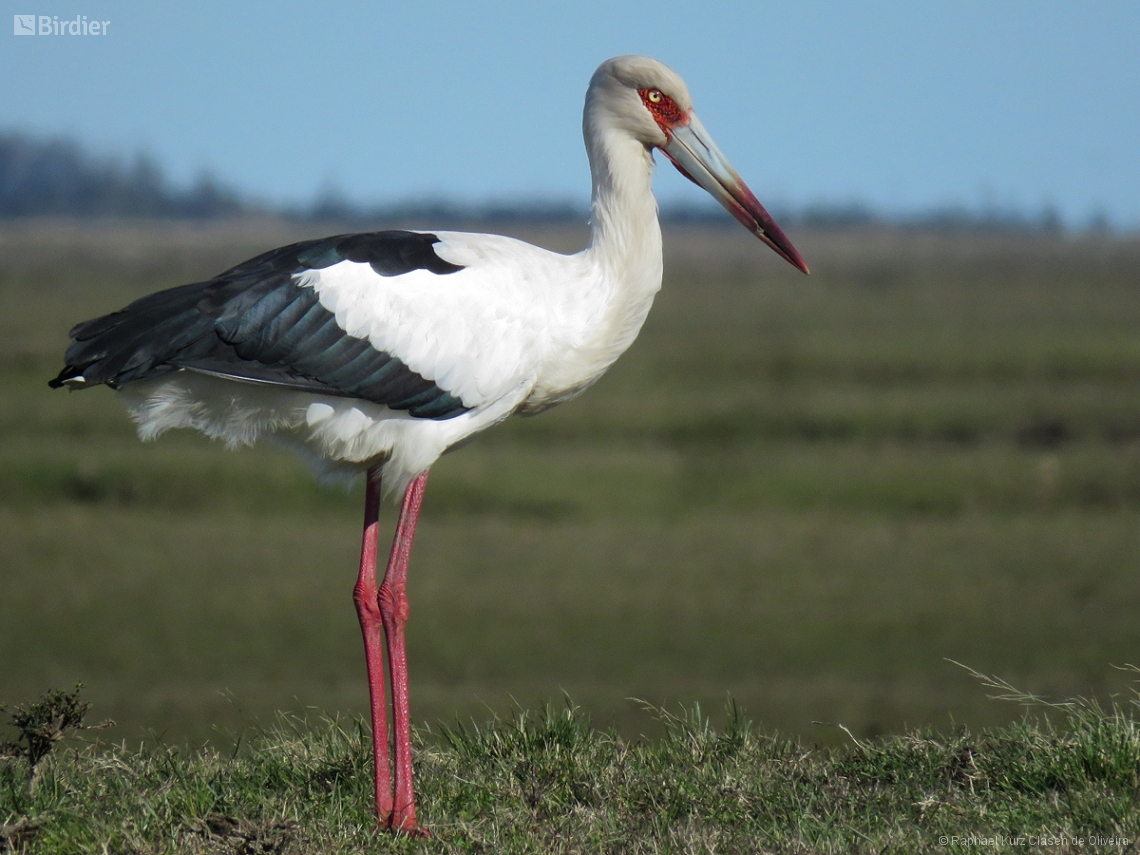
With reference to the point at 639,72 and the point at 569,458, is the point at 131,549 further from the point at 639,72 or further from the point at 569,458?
the point at 639,72

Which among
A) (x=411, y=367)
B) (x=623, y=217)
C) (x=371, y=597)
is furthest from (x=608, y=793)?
(x=623, y=217)

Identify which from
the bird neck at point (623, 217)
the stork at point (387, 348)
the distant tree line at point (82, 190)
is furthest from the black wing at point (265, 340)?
the distant tree line at point (82, 190)

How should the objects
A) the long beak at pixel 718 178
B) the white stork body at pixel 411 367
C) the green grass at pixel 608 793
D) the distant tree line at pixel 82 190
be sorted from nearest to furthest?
the green grass at pixel 608 793, the white stork body at pixel 411 367, the long beak at pixel 718 178, the distant tree line at pixel 82 190

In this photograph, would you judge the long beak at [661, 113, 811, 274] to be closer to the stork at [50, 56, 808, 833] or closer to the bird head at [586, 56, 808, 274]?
the bird head at [586, 56, 808, 274]

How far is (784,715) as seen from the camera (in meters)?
11.9

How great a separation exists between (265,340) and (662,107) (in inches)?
60.1

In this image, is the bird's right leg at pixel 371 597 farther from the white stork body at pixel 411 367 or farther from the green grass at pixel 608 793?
the green grass at pixel 608 793

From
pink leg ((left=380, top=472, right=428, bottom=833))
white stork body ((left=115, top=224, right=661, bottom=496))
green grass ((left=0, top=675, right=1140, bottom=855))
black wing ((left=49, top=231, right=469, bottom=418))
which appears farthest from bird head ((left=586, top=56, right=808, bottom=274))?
green grass ((left=0, top=675, right=1140, bottom=855))

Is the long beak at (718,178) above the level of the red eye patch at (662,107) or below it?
below

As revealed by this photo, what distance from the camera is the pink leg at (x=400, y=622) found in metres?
4.31

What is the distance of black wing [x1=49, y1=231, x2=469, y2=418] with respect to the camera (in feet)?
14.2

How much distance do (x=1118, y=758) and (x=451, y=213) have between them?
61397 mm

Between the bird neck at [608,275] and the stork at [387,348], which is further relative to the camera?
the bird neck at [608,275]

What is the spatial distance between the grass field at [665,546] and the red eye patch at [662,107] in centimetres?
435
